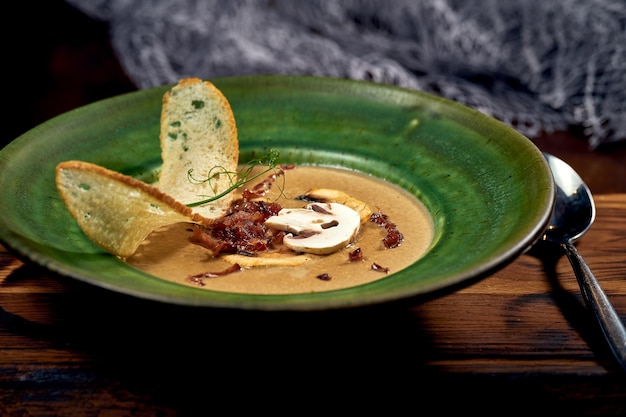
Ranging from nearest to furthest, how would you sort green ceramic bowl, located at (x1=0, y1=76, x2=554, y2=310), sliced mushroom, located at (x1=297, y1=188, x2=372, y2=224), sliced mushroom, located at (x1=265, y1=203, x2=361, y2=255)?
green ceramic bowl, located at (x1=0, y1=76, x2=554, y2=310), sliced mushroom, located at (x1=265, y1=203, x2=361, y2=255), sliced mushroom, located at (x1=297, y1=188, x2=372, y2=224)

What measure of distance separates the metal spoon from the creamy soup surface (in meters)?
0.40

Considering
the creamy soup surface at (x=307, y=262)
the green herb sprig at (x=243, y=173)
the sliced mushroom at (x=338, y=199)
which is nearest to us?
the creamy soup surface at (x=307, y=262)

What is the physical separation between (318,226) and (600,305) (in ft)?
2.48

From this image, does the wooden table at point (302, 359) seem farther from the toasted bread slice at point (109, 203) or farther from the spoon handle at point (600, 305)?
the toasted bread slice at point (109, 203)

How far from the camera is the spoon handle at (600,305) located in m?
1.71

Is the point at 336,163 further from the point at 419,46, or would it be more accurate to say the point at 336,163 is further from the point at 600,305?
the point at 419,46

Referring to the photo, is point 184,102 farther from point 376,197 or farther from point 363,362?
point 363,362

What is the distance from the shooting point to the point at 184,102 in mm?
2363

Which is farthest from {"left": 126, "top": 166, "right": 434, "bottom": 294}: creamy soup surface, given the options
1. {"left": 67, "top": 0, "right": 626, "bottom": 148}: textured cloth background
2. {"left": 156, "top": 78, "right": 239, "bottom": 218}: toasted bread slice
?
{"left": 67, "top": 0, "right": 626, "bottom": 148}: textured cloth background

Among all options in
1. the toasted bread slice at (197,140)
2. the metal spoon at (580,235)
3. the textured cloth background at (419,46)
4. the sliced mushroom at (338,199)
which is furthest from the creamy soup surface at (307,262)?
the textured cloth background at (419,46)

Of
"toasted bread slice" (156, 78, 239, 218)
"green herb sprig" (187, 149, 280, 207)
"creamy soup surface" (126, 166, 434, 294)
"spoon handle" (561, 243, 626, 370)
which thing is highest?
"toasted bread slice" (156, 78, 239, 218)

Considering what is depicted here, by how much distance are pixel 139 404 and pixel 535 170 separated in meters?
1.18

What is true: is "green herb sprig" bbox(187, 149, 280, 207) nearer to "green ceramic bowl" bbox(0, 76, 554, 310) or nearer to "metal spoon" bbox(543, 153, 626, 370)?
"green ceramic bowl" bbox(0, 76, 554, 310)

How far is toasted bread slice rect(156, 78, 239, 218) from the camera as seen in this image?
7.73ft
